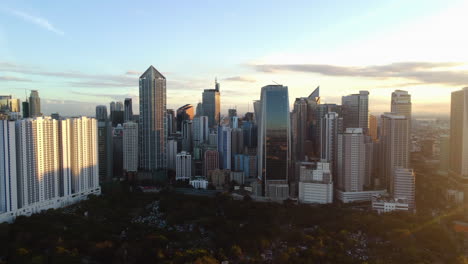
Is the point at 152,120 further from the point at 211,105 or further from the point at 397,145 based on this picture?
the point at 211,105

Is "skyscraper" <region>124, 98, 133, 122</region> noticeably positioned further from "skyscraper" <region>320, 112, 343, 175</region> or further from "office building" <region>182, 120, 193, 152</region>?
"skyscraper" <region>320, 112, 343, 175</region>

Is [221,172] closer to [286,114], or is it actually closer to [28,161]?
[286,114]

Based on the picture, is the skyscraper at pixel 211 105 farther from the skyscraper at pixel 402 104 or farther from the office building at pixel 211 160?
the skyscraper at pixel 402 104

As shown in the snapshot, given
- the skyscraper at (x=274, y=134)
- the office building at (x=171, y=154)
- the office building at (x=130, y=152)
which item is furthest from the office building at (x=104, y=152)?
the skyscraper at (x=274, y=134)

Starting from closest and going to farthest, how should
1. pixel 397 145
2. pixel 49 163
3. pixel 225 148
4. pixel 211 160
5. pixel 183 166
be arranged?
1. pixel 49 163
2. pixel 397 145
3. pixel 183 166
4. pixel 211 160
5. pixel 225 148

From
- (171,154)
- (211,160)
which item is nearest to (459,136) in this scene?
(211,160)
